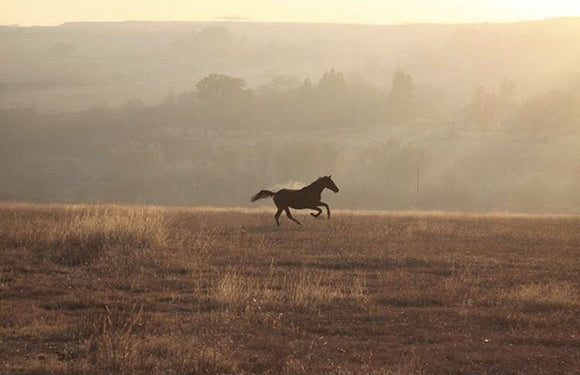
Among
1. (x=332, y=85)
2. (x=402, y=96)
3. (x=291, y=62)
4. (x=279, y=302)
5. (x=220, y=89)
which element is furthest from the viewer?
(x=291, y=62)

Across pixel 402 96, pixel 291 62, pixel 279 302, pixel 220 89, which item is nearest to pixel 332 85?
pixel 402 96

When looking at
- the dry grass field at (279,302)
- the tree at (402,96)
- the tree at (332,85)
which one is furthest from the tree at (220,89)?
the dry grass field at (279,302)

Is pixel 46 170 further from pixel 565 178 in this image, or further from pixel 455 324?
pixel 455 324

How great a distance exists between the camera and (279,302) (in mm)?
13773

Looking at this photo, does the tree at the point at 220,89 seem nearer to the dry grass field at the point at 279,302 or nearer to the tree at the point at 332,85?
the tree at the point at 332,85

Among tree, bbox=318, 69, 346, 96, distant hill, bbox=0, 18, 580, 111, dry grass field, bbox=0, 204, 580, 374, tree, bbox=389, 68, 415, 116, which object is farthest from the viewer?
distant hill, bbox=0, 18, 580, 111

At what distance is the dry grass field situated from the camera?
10422 mm

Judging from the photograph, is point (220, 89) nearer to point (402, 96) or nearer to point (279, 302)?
point (402, 96)

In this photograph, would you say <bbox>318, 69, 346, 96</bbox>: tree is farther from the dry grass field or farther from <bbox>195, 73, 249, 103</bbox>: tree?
the dry grass field

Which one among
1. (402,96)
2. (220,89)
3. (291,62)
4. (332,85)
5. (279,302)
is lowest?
(279,302)

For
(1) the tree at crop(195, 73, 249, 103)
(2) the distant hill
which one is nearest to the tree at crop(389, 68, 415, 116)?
(2) the distant hill

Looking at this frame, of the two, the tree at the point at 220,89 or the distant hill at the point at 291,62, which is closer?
the tree at the point at 220,89

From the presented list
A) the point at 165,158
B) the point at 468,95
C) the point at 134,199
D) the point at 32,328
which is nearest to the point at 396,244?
the point at 32,328

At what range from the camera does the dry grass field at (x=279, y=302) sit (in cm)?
1042
